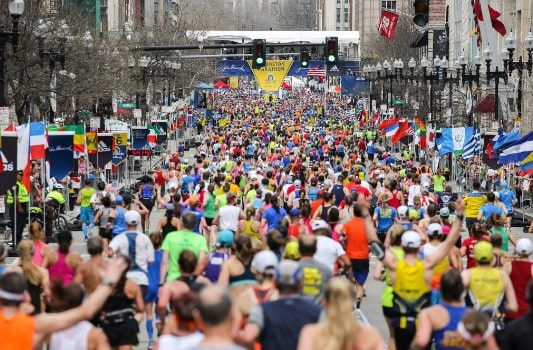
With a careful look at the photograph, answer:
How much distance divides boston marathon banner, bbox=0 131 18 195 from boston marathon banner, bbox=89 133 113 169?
50.0ft

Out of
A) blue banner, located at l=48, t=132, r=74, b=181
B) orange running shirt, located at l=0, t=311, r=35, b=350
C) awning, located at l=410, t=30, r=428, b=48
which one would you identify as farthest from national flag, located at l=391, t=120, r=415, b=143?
orange running shirt, located at l=0, t=311, r=35, b=350

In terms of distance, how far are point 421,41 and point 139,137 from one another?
53.8 metres

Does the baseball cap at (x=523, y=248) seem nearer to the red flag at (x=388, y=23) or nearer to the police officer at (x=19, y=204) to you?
the police officer at (x=19, y=204)

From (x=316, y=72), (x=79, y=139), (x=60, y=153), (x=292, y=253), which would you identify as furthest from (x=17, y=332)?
(x=316, y=72)

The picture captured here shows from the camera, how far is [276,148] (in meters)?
59.6

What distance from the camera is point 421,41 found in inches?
3996

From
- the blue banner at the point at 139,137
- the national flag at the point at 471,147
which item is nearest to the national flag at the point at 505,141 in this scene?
the national flag at the point at 471,147

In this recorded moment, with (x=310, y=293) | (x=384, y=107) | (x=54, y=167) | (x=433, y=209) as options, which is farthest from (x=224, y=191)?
(x=384, y=107)

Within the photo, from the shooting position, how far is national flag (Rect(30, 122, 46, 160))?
89.5 feet

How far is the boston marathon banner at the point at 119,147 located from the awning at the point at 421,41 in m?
58.6

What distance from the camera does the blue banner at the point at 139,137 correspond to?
1970 inches

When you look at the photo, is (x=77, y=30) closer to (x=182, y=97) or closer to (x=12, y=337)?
(x=12, y=337)

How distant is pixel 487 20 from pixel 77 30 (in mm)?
19175

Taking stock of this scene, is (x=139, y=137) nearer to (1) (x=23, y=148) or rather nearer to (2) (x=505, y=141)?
(2) (x=505, y=141)
